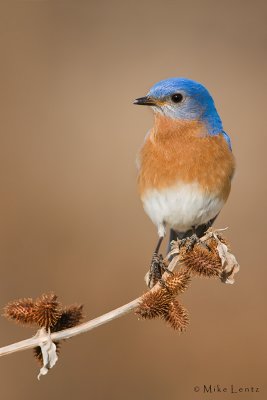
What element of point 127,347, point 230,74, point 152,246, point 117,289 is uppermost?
point 230,74

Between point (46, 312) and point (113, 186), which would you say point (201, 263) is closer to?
point (46, 312)

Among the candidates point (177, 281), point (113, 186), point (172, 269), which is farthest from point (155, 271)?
point (113, 186)

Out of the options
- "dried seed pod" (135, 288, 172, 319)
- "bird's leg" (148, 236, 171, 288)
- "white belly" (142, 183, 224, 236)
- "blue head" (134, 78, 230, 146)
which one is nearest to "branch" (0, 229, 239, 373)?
"dried seed pod" (135, 288, 172, 319)

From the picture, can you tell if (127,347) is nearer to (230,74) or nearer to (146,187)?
(146,187)

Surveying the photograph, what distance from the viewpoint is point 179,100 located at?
503 centimetres

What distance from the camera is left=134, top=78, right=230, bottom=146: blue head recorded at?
501cm

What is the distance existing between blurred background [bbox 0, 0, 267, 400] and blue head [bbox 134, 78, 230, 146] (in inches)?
93.0

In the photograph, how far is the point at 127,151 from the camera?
334 inches

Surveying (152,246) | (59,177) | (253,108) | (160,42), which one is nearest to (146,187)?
(152,246)

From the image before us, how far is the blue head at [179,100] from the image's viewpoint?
501cm

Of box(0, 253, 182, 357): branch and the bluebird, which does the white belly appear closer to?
the bluebird

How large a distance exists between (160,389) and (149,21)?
548 cm

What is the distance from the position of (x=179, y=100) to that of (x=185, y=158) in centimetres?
47

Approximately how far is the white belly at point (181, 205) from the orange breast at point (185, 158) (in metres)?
0.04
